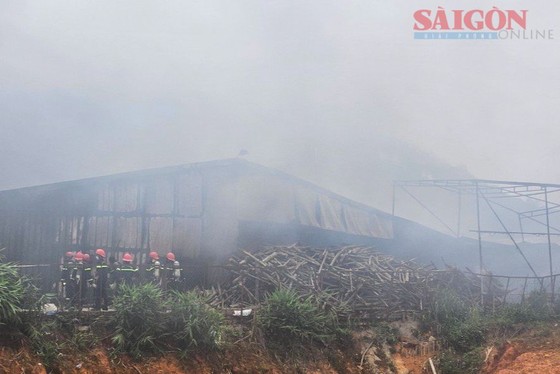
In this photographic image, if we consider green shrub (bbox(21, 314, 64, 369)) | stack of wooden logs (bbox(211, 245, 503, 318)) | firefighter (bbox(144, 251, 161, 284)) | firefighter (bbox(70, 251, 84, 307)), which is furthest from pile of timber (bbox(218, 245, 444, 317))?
green shrub (bbox(21, 314, 64, 369))

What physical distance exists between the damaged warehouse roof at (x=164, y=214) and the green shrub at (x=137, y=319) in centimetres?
425

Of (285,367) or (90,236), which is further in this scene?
(90,236)

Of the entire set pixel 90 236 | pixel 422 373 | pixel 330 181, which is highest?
pixel 330 181

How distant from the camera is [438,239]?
23.5 metres

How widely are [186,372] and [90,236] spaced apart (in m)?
5.63

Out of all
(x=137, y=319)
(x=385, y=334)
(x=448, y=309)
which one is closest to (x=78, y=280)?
(x=137, y=319)

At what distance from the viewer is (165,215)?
15461mm

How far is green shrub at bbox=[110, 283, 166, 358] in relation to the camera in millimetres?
10469

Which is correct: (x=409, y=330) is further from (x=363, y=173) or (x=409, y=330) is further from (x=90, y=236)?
(x=363, y=173)

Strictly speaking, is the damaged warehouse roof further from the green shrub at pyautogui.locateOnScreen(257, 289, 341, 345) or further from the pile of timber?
the green shrub at pyautogui.locateOnScreen(257, 289, 341, 345)

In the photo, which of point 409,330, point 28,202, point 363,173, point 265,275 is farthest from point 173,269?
point 363,173

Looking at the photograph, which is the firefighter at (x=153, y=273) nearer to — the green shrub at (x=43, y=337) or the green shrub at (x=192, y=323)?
the green shrub at (x=192, y=323)

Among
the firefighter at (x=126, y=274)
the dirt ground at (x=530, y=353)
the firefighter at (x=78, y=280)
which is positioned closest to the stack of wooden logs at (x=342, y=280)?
the firefighter at (x=126, y=274)

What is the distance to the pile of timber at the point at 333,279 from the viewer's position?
14011 millimetres
